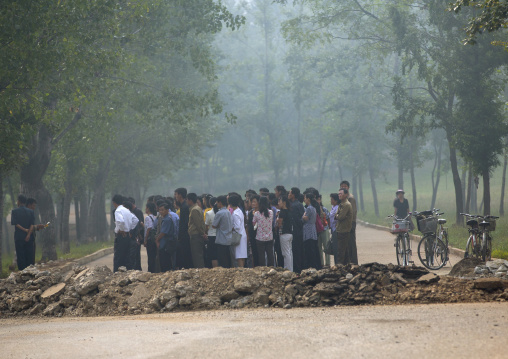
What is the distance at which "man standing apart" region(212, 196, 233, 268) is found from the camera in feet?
44.5

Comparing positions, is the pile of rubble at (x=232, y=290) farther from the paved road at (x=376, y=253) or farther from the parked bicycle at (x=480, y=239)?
the paved road at (x=376, y=253)

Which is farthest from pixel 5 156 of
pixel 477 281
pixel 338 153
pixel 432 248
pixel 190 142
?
pixel 338 153

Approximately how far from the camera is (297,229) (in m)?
13.9

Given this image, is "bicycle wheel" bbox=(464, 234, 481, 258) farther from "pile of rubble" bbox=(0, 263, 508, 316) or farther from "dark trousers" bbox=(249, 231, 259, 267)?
"dark trousers" bbox=(249, 231, 259, 267)

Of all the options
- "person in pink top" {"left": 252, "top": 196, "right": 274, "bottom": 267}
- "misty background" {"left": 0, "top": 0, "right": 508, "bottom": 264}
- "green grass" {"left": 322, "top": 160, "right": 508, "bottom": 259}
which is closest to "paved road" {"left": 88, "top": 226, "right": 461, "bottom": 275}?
"green grass" {"left": 322, "top": 160, "right": 508, "bottom": 259}

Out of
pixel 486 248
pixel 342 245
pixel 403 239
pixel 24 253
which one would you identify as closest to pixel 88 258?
pixel 24 253

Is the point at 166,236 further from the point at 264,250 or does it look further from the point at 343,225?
the point at 343,225

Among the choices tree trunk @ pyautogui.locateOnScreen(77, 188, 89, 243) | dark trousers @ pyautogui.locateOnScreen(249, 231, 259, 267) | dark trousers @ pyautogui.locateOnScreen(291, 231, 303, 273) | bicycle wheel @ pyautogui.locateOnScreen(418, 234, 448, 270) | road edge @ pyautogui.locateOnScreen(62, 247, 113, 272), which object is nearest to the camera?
dark trousers @ pyautogui.locateOnScreen(291, 231, 303, 273)

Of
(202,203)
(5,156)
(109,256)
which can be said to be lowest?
(109,256)

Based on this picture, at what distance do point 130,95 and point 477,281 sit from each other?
17.9 m

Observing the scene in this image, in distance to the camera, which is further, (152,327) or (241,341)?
(152,327)

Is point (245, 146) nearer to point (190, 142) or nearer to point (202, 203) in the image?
point (190, 142)

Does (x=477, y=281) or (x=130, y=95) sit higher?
(x=130, y=95)

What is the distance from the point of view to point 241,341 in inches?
301
